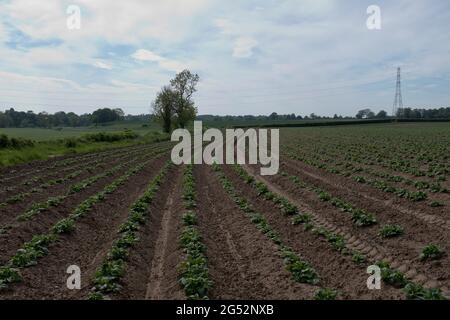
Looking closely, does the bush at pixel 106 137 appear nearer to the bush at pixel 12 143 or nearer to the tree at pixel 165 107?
the bush at pixel 12 143

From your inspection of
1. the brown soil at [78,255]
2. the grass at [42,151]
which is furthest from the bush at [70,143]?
the brown soil at [78,255]

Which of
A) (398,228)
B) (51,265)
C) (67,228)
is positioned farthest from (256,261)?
(67,228)

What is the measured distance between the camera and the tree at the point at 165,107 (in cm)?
8944

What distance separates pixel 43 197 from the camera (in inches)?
640

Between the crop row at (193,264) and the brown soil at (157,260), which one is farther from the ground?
the crop row at (193,264)

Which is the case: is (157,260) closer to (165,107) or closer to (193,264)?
(193,264)

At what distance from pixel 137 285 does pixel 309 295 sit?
3.10m

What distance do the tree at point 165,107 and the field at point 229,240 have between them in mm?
70903

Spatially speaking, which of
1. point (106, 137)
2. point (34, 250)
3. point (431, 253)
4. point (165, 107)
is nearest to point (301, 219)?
point (431, 253)

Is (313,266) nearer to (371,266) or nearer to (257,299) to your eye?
(371,266)

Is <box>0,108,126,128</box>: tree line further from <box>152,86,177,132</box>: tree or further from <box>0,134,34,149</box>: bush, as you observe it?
<box>0,134,34,149</box>: bush

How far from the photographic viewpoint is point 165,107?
89.5 m

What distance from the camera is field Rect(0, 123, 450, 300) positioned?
7.80 meters

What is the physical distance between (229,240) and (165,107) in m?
80.0
